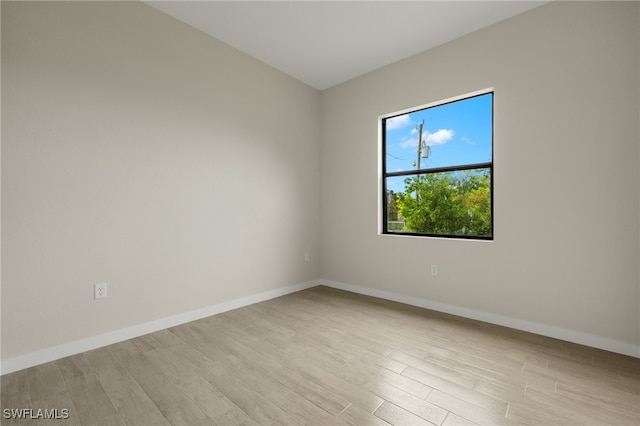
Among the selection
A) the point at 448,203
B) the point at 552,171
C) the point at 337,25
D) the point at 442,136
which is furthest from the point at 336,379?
the point at 337,25

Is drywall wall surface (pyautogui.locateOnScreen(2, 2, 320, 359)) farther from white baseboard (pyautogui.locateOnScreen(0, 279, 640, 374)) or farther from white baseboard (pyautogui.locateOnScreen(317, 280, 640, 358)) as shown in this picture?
white baseboard (pyautogui.locateOnScreen(317, 280, 640, 358))

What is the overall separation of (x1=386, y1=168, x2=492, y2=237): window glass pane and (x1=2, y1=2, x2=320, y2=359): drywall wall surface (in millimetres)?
1538

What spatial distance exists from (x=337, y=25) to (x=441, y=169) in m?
1.80

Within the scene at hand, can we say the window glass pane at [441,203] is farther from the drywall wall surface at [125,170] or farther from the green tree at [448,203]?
the drywall wall surface at [125,170]

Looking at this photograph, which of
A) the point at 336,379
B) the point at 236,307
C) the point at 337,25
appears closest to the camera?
the point at 336,379

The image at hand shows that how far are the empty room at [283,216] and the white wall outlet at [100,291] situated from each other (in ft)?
0.09

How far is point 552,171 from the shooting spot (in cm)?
248

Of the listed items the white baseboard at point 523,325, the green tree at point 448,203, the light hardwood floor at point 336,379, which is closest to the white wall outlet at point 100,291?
the light hardwood floor at point 336,379

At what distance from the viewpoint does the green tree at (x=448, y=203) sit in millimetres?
2979

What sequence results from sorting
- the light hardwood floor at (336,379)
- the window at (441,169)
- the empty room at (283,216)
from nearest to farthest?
the light hardwood floor at (336,379), the empty room at (283,216), the window at (441,169)

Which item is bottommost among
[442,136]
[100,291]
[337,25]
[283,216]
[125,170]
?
[100,291]

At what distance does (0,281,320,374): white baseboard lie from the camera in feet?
6.43

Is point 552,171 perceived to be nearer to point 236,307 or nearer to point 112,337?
point 236,307

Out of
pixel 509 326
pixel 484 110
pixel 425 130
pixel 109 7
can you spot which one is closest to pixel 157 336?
pixel 109 7
